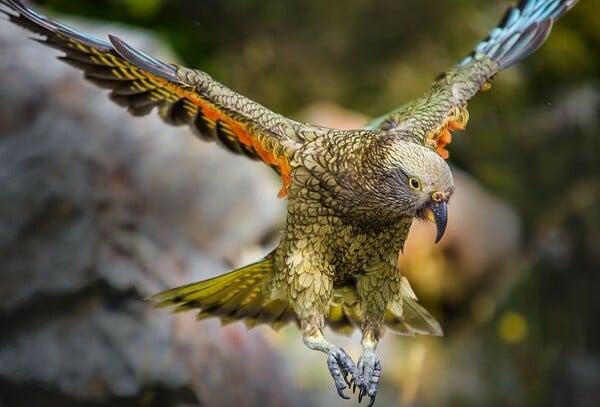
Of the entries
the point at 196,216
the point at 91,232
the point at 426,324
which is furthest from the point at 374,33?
the point at 426,324

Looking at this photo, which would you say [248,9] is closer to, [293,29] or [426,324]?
[293,29]

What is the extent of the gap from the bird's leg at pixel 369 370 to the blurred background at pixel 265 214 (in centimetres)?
183

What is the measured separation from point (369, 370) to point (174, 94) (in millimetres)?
1741

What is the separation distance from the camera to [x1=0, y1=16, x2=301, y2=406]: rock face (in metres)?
5.50

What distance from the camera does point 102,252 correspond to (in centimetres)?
570

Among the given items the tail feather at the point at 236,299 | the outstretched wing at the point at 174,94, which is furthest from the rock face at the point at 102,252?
the outstretched wing at the point at 174,94

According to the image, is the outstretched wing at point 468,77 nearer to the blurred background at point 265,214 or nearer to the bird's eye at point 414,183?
the bird's eye at point 414,183

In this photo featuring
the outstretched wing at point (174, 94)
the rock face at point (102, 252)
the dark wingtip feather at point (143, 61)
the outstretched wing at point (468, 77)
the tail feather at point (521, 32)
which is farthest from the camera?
the rock face at point (102, 252)

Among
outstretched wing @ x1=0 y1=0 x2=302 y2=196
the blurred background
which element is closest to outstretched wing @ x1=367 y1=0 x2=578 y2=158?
outstretched wing @ x1=0 y1=0 x2=302 y2=196

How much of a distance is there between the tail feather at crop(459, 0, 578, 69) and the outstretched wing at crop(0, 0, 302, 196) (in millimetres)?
1382

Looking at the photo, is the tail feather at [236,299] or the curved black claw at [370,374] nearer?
the curved black claw at [370,374]

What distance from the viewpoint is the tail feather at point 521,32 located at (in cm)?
484

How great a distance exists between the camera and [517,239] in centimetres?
848

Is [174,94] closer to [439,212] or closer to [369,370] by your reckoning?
[439,212]
